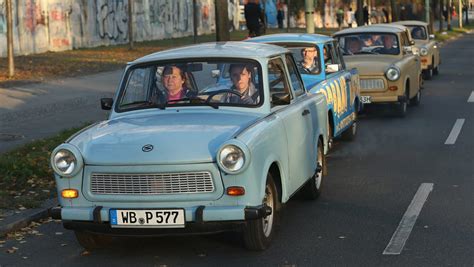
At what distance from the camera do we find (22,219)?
8.52m

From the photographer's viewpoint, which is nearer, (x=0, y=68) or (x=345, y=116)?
(x=345, y=116)

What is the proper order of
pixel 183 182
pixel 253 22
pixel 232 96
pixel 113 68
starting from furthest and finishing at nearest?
1. pixel 113 68
2. pixel 253 22
3. pixel 232 96
4. pixel 183 182

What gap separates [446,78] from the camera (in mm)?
25500

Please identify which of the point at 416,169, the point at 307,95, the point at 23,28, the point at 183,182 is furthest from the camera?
the point at 23,28

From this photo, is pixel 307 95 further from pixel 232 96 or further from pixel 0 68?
pixel 0 68

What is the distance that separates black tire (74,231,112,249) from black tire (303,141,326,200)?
7.61ft

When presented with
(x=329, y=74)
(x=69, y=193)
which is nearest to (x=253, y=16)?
(x=329, y=74)

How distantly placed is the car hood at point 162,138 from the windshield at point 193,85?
0.27 metres

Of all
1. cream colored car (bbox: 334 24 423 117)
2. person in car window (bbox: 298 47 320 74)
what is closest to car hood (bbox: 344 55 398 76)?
cream colored car (bbox: 334 24 423 117)

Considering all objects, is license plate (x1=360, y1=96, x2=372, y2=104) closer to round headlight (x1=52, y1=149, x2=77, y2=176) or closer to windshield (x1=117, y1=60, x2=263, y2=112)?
windshield (x1=117, y1=60, x2=263, y2=112)

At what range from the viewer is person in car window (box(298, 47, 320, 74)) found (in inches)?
480

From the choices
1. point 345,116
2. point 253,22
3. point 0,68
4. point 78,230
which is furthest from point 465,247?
point 0,68

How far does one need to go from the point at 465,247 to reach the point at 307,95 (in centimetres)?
268

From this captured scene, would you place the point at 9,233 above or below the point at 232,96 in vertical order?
below
